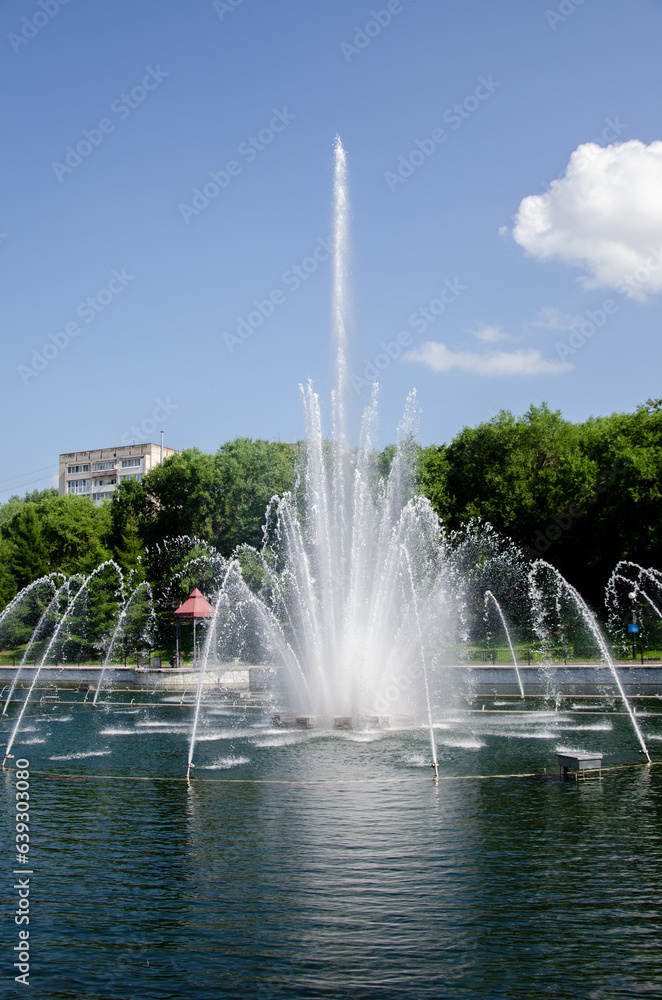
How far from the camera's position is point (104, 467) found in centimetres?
12275

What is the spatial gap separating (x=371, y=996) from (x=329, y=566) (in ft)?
61.2

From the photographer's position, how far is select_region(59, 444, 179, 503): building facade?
391 feet

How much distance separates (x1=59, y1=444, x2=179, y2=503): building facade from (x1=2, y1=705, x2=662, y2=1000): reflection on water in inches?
Answer: 3977

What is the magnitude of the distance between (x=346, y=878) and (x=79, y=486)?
120 meters

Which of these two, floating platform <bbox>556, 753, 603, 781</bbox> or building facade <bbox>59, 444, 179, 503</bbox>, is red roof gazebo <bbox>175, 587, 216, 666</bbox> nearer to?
floating platform <bbox>556, 753, 603, 781</bbox>

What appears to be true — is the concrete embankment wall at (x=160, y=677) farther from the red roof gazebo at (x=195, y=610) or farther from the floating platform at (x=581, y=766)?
the floating platform at (x=581, y=766)

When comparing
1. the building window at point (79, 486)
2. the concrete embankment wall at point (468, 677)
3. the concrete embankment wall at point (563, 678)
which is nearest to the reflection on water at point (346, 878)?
the concrete embankment wall at point (563, 678)

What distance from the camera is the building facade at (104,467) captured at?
119 m

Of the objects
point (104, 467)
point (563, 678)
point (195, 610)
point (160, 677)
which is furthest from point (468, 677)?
point (104, 467)

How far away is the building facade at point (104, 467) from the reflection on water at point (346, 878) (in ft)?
331

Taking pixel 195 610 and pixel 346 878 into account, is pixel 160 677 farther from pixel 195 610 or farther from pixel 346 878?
pixel 346 878

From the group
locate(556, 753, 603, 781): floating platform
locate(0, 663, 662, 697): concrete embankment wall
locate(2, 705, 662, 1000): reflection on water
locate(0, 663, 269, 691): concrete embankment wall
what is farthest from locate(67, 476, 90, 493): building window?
locate(556, 753, 603, 781): floating platform

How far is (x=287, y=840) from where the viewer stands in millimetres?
13977

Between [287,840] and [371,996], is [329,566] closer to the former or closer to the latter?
[287,840]
